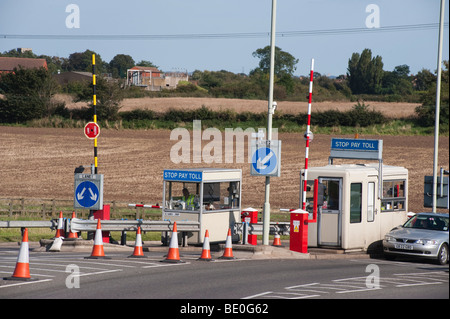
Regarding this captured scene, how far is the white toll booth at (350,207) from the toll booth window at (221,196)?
311 cm

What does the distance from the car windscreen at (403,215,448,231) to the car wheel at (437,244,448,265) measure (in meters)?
1.03

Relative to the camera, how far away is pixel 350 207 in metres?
20.8

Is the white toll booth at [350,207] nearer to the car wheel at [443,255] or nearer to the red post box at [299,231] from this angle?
the red post box at [299,231]

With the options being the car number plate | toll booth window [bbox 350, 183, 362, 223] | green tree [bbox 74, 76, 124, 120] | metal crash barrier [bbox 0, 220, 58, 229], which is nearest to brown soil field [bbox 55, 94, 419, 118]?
green tree [bbox 74, 76, 124, 120]

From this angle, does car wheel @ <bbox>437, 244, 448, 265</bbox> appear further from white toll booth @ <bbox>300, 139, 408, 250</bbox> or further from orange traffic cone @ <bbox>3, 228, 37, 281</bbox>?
orange traffic cone @ <bbox>3, 228, 37, 281</bbox>

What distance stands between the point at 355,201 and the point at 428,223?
214 cm

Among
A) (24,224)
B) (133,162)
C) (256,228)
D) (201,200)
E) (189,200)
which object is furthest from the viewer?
(133,162)

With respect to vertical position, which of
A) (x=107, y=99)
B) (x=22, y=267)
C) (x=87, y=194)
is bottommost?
(x=22, y=267)

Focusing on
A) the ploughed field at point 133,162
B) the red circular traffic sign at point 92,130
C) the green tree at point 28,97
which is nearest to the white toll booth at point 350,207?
the red circular traffic sign at point 92,130

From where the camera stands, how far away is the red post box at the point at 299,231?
19781 mm

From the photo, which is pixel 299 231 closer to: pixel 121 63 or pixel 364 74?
pixel 364 74

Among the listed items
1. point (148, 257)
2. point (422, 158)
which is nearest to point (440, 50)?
point (148, 257)

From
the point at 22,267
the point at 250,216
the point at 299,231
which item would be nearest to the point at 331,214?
the point at 299,231

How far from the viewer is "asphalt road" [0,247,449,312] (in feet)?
41.8
